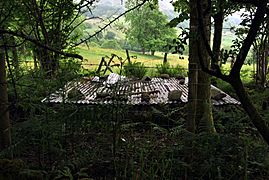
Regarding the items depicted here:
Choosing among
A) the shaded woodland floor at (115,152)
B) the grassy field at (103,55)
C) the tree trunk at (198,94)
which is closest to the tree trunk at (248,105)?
the shaded woodland floor at (115,152)

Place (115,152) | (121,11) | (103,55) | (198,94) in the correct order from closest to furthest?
(115,152), (198,94), (121,11), (103,55)

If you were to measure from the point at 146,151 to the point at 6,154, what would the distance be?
4.20ft

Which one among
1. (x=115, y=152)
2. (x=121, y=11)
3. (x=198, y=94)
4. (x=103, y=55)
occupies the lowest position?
(x=115, y=152)

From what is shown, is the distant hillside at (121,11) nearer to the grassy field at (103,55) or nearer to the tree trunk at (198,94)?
the tree trunk at (198,94)

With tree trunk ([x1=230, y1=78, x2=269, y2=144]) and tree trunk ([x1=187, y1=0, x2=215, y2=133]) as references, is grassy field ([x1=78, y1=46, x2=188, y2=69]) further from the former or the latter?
tree trunk ([x1=230, y1=78, x2=269, y2=144])

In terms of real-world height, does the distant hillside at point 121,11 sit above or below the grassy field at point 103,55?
above

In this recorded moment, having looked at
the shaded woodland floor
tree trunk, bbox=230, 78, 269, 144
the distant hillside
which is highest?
the distant hillside

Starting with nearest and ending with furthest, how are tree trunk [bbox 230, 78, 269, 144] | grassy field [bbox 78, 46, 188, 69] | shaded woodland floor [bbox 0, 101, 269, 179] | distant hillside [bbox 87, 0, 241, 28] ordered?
tree trunk [bbox 230, 78, 269, 144] → shaded woodland floor [bbox 0, 101, 269, 179] → distant hillside [bbox 87, 0, 241, 28] → grassy field [bbox 78, 46, 188, 69]

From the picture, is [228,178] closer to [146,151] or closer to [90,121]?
[146,151]

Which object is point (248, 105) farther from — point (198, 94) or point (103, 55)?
point (103, 55)

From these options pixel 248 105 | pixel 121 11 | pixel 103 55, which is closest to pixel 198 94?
pixel 121 11

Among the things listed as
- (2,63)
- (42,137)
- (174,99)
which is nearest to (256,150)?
(42,137)

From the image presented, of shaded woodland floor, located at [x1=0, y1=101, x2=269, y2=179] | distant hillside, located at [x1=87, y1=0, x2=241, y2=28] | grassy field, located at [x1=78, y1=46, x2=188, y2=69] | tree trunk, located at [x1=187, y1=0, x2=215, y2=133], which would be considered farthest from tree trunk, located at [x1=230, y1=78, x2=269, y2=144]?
grassy field, located at [x1=78, y1=46, x2=188, y2=69]

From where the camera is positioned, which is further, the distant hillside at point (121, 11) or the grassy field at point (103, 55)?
the grassy field at point (103, 55)
